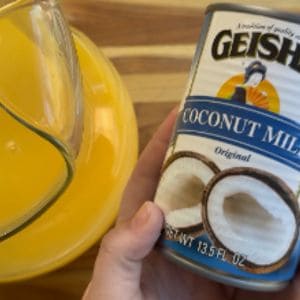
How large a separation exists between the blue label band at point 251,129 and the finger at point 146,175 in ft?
0.56

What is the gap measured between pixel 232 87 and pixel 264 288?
0.49 ft

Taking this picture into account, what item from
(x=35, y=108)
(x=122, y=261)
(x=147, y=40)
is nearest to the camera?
(x=122, y=261)

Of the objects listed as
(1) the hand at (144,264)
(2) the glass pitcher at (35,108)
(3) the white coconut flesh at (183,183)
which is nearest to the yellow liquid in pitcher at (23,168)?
(2) the glass pitcher at (35,108)

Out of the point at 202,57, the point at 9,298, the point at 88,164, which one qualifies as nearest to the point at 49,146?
the point at 88,164

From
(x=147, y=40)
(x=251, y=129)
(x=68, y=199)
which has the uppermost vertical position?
(x=251, y=129)

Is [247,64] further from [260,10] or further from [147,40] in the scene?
[147,40]

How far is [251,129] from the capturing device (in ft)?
1.54

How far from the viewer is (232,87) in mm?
470

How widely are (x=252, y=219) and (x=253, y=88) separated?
0.09m

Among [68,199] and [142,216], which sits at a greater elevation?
[142,216]

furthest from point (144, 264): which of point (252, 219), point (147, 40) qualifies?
point (147, 40)

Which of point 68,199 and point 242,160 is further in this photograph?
point 68,199

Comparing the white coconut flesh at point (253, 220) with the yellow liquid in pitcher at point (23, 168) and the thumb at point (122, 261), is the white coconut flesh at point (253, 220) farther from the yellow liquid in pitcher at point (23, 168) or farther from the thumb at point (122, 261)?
the yellow liquid in pitcher at point (23, 168)

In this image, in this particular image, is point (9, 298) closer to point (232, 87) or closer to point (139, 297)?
point (139, 297)
